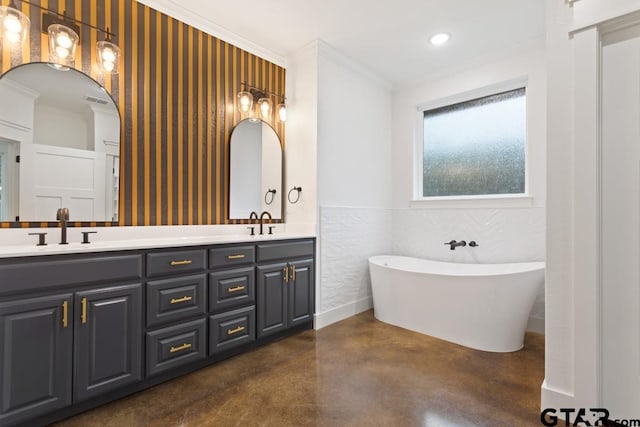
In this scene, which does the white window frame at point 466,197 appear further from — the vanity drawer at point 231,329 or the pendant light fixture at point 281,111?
the vanity drawer at point 231,329

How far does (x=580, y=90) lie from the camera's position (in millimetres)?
1616

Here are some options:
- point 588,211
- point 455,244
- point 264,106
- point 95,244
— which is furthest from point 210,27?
point 455,244

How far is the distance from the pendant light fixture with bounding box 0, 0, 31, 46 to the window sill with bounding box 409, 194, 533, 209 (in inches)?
144

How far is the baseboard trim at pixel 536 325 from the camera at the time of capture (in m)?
2.91

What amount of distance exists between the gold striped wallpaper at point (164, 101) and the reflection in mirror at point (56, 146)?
7cm

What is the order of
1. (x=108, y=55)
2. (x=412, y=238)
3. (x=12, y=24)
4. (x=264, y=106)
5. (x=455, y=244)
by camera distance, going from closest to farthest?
1. (x=12, y=24)
2. (x=108, y=55)
3. (x=264, y=106)
4. (x=455, y=244)
5. (x=412, y=238)

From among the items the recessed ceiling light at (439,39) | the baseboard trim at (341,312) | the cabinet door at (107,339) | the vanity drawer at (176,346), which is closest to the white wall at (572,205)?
the recessed ceiling light at (439,39)

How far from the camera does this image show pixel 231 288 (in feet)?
7.79

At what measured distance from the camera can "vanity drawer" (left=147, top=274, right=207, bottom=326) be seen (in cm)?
197

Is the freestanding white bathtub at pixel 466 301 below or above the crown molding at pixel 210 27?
below

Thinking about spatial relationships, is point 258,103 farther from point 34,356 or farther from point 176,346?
point 34,356

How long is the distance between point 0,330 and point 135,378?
72 centimetres

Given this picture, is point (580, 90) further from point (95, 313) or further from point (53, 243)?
point (53, 243)

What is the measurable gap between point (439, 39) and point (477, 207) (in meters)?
1.71
